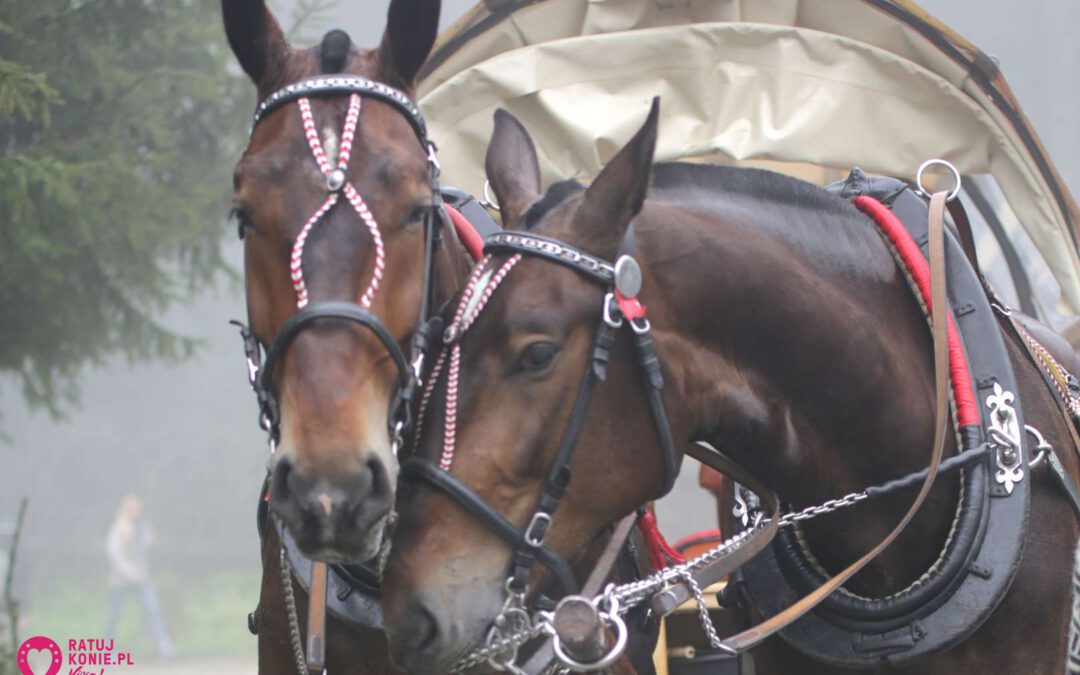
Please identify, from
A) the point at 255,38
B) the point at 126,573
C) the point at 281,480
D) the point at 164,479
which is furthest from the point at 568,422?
the point at 164,479

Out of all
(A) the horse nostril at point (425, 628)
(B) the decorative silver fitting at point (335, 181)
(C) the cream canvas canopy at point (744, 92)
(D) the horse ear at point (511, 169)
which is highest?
(C) the cream canvas canopy at point (744, 92)

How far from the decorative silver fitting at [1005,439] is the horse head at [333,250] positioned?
1.25 meters

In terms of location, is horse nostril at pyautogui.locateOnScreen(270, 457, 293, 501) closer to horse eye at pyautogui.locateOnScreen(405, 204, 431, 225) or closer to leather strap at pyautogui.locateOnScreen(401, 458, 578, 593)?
leather strap at pyautogui.locateOnScreen(401, 458, 578, 593)

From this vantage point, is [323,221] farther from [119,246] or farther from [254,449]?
[254,449]

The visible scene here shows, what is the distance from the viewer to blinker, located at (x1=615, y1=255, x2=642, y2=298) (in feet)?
7.97

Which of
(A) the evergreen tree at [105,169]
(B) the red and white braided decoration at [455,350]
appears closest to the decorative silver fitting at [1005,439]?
(B) the red and white braided decoration at [455,350]

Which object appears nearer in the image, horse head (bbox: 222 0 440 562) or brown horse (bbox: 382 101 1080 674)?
horse head (bbox: 222 0 440 562)

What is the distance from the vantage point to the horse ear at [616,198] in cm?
A: 246

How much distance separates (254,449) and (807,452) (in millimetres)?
24770

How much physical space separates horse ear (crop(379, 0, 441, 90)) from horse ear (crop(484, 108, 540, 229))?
293mm

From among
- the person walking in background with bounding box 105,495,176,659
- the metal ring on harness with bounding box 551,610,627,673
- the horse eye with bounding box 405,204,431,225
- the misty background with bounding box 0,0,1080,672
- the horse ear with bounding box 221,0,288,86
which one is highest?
the misty background with bounding box 0,0,1080,672

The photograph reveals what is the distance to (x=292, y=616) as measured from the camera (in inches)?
110

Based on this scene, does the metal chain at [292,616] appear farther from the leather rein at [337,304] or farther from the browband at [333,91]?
the browband at [333,91]

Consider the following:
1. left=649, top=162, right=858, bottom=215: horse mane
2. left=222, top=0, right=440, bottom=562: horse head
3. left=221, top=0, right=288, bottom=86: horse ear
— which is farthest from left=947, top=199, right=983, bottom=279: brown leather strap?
left=221, top=0, right=288, bottom=86: horse ear
